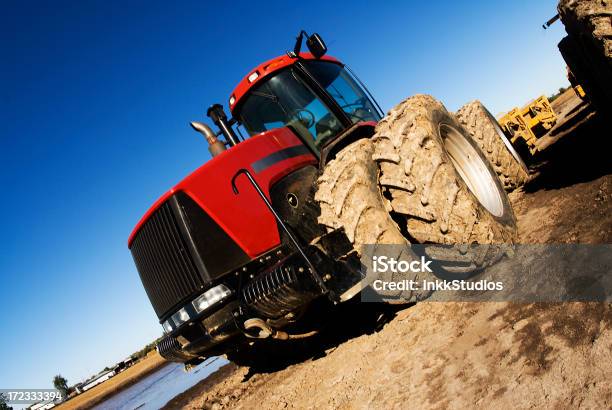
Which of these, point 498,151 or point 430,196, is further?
point 498,151

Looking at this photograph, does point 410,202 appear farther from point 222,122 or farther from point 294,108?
point 222,122

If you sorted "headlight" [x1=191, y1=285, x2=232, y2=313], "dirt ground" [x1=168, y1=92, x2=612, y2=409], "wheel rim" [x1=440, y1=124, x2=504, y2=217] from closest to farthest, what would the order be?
"dirt ground" [x1=168, y1=92, x2=612, y2=409] < "headlight" [x1=191, y1=285, x2=232, y2=313] < "wheel rim" [x1=440, y1=124, x2=504, y2=217]

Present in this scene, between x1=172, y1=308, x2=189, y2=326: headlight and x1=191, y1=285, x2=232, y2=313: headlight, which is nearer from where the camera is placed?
x1=191, y1=285, x2=232, y2=313: headlight

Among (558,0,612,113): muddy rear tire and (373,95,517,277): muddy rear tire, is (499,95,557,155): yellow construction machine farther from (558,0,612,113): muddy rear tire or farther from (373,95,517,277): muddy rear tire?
(373,95,517,277): muddy rear tire

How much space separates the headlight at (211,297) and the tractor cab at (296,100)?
2.00 m

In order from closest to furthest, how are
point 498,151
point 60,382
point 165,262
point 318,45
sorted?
point 165,262
point 318,45
point 498,151
point 60,382

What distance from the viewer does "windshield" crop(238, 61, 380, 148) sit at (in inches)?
176

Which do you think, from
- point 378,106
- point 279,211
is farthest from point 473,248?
point 378,106

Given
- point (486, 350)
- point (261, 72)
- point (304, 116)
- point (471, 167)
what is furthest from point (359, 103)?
point (486, 350)

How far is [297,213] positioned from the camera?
379 centimetres

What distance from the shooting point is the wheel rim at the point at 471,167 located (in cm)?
396

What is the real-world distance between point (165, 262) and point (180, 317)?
55 cm

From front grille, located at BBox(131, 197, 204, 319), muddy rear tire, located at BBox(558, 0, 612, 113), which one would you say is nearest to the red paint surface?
front grille, located at BBox(131, 197, 204, 319)

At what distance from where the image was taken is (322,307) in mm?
4473
